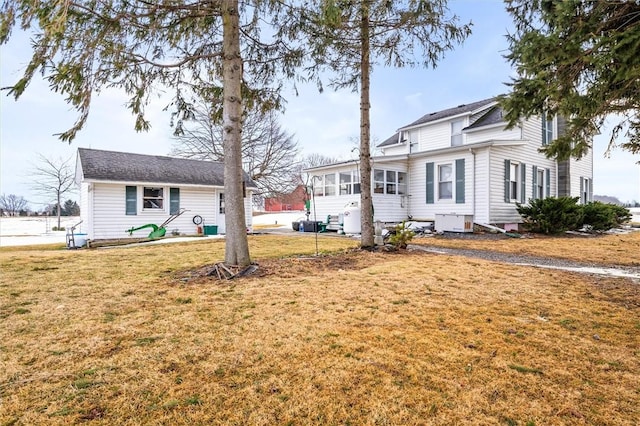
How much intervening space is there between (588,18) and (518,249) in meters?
6.59

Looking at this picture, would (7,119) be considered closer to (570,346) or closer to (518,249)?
(570,346)

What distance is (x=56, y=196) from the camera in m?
24.1

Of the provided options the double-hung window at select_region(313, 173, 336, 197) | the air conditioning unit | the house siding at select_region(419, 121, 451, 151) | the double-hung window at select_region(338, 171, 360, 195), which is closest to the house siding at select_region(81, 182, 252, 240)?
the double-hung window at select_region(313, 173, 336, 197)

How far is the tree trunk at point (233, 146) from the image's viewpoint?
19.1ft

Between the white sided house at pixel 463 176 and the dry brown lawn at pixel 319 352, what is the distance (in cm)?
857

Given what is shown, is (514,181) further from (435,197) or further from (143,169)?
(143,169)

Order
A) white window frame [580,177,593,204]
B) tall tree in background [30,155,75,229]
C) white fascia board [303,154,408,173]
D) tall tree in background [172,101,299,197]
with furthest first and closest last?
1. tall tree in background [172,101,299,197]
2. tall tree in background [30,155,75,229]
3. white window frame [580,177,593,204]
4. white fascia board [303,154,408,173]

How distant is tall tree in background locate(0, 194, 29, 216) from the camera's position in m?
41.4

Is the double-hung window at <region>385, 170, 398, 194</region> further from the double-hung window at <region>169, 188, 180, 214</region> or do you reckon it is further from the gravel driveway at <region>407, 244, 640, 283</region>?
the double-hung window at <region>169, 188, 180, 214</region>

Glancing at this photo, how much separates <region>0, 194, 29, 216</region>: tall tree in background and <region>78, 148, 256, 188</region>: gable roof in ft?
119

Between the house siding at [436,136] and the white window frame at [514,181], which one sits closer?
the white window frame at [514,181]

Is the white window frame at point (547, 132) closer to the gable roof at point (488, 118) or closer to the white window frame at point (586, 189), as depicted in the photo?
the gable roof at point (488, 118)

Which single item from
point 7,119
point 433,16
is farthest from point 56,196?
point 433,16

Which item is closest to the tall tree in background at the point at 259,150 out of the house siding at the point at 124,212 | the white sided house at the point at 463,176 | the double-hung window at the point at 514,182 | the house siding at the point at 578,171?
the house siding at the point at 124,212
